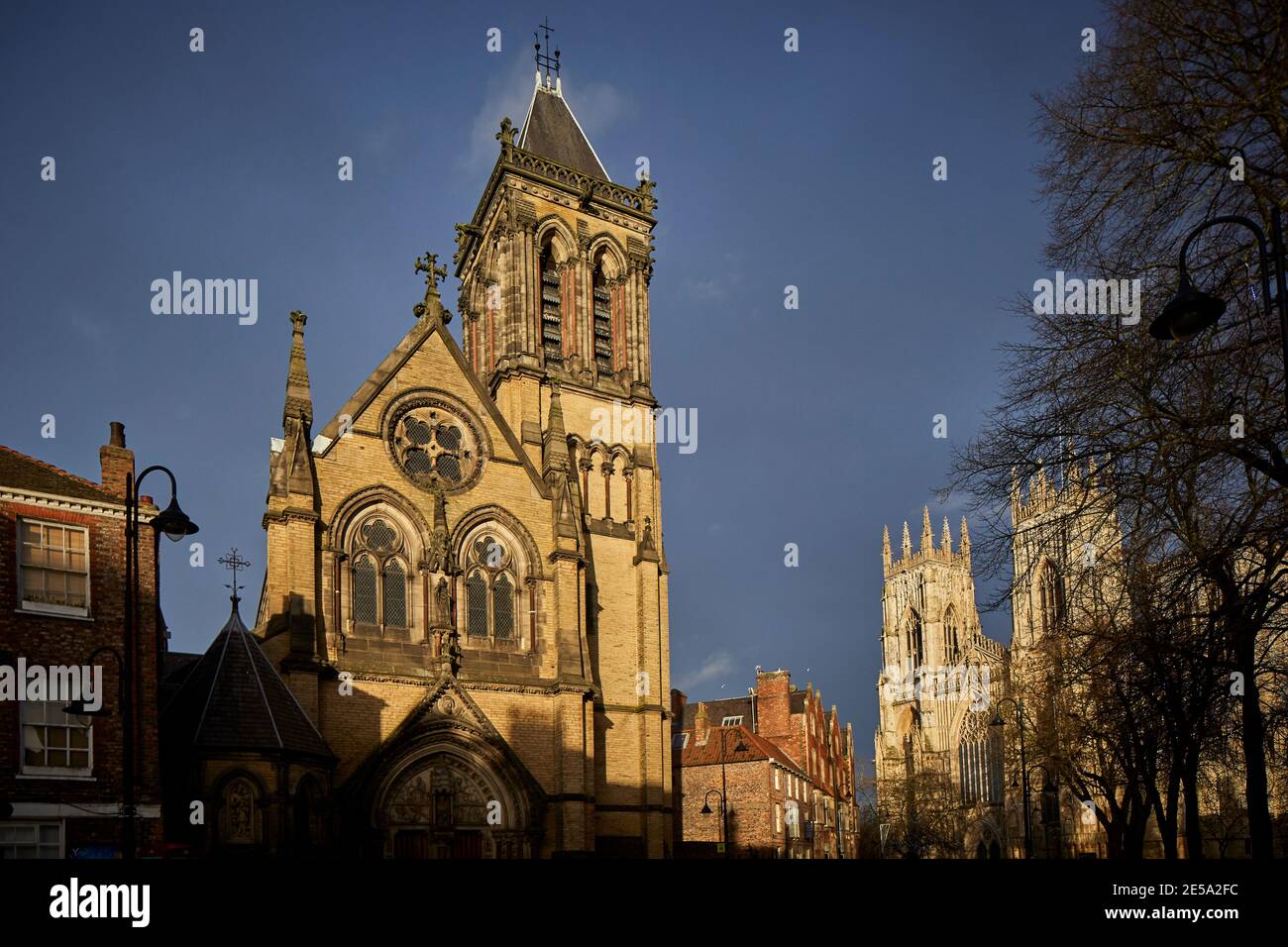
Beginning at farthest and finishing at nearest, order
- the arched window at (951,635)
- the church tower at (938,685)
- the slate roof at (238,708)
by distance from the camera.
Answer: the arched window at (951,635) < the church tower at (938,685) < the slate roof at (238,708)

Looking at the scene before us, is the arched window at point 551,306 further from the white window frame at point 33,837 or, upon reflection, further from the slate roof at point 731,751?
the slate roof at point 731,751

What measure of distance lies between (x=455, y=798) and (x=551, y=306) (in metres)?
17.5

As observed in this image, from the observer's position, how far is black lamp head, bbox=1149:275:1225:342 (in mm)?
10539

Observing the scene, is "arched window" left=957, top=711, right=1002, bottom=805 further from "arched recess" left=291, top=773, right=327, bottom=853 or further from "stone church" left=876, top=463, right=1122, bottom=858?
"arched recess" left=291, top=773, right=327, bottom=853

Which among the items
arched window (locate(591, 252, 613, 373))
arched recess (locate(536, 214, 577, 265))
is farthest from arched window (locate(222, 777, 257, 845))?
arched recess (locate(536, 214, 577, 265))

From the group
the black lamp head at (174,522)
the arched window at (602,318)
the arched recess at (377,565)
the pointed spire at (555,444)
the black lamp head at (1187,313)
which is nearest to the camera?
the black lamp head at (1187,313)

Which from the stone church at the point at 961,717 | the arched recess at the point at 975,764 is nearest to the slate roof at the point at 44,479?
the stone church at the point at 961,717

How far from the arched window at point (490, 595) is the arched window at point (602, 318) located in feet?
31.4

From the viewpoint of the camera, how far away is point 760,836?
55.5 meters

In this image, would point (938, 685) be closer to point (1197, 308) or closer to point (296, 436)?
point (296, 436)

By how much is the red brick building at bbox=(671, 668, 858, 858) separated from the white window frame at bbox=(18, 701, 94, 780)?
2538 centimetres

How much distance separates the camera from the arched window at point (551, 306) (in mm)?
39000

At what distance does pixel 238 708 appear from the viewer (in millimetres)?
25031
